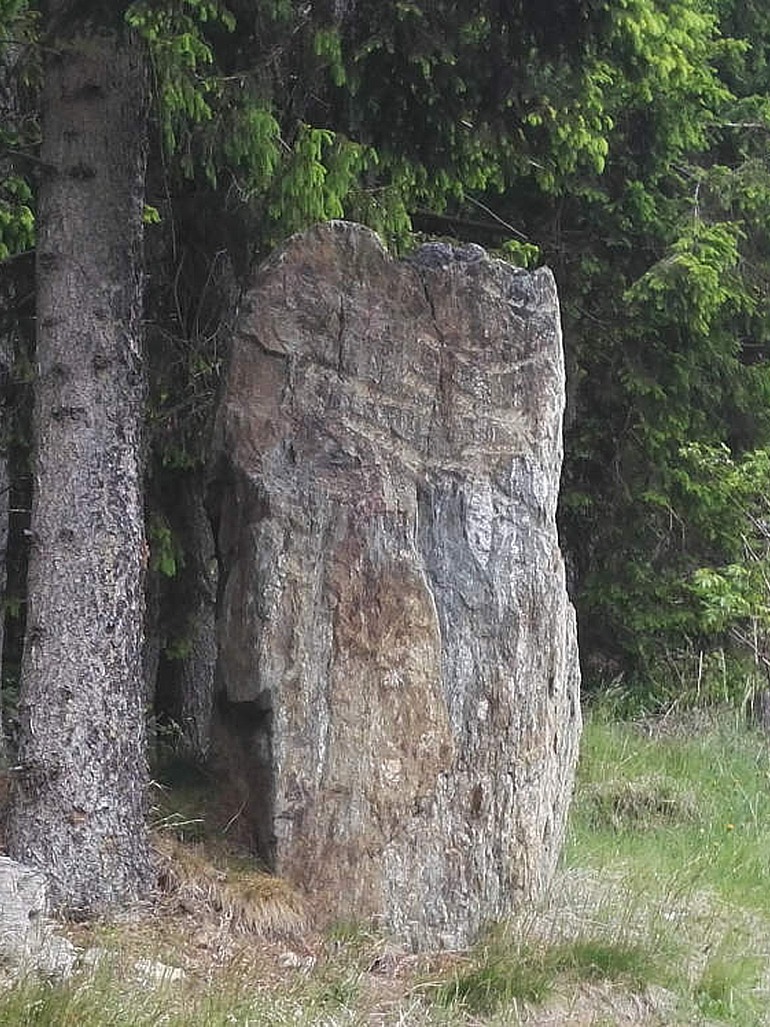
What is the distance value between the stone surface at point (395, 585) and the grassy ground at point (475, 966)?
12.1 inches

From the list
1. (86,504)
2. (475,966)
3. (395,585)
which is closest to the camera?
(475,966)

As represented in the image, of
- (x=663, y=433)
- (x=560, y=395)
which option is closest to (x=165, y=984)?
(x=560, y=395)

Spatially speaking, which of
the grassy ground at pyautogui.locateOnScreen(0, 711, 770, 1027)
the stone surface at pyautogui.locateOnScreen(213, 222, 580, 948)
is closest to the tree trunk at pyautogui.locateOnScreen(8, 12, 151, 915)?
the grassy ground at pyautogui.locateOnScreen(0, 711, 770, 1027)

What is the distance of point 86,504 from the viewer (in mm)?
5445

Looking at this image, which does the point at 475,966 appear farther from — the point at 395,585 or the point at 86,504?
the point at 86,504

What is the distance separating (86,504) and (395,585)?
1.33 m

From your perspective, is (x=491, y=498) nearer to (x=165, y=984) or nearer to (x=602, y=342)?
(x=165, y=984)

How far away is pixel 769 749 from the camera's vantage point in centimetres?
1014

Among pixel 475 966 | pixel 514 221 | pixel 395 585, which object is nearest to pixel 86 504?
pixel 395 585

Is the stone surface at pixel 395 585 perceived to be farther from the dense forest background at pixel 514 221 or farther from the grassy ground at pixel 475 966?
the dense forest background at pixel 514 221

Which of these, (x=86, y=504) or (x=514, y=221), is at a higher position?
(x=514, y=221)

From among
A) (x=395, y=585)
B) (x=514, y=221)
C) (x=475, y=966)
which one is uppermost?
(x=514, y=221)

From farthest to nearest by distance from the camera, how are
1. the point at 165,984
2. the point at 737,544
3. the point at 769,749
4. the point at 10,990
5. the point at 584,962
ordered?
the point at 737,544 → the point at 769,749 → the point at 584,962 → the point at 165,984 → the point at 10,990

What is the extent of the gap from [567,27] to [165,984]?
4.03m
